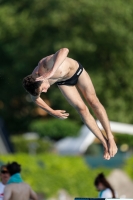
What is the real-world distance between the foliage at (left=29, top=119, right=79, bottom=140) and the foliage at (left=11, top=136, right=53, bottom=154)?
1.48m

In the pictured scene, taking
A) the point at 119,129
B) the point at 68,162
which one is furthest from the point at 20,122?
the point at 68,162

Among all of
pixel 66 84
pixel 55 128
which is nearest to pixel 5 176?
pixel 66 84

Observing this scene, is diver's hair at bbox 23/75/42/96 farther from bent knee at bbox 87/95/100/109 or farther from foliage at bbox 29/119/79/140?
foliage at bbox 29/119/79/140

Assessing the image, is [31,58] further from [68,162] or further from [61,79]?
[61,79]

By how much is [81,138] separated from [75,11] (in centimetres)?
648

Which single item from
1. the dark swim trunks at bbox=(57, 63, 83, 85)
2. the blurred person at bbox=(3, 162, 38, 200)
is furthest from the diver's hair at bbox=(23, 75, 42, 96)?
the blurred person at bbox=(3, 162, 38, 200)

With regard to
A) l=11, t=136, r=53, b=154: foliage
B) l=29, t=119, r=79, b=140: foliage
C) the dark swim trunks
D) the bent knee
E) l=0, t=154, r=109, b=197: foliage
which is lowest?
l=0, t=154, r=109, b=197: foliage

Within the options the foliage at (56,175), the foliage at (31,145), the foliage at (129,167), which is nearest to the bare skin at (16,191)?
the foliage at (56,175)

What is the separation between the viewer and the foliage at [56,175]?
62.6 ft

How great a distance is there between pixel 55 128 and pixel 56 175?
16887 mm

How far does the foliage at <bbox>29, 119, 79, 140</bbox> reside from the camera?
115 ft

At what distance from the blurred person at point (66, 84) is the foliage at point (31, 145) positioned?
832 inches

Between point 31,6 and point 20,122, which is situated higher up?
point 31,6

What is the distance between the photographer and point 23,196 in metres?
9.75
